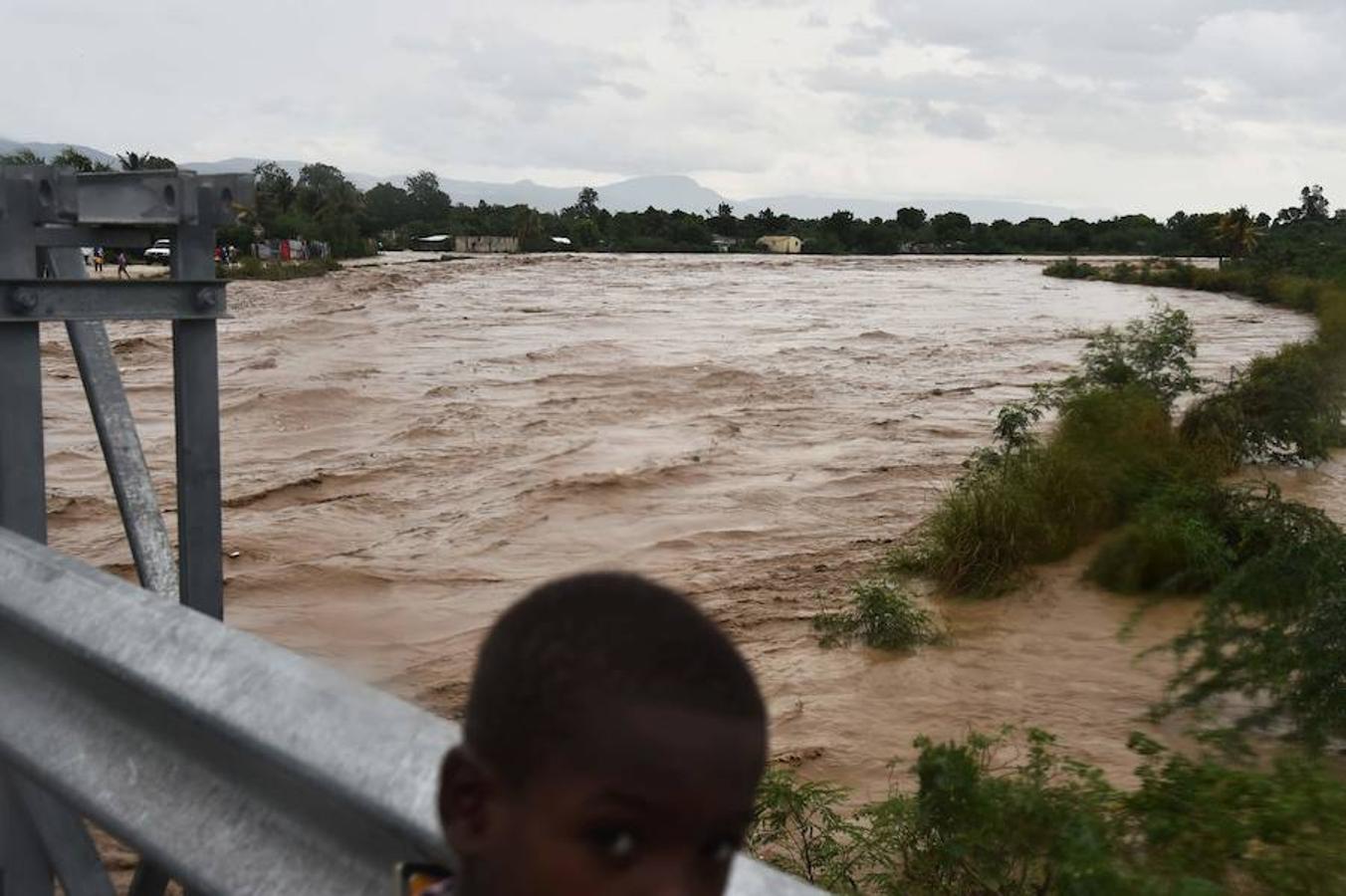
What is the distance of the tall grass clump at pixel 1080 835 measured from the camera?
13.8 ft

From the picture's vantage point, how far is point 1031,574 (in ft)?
39.6

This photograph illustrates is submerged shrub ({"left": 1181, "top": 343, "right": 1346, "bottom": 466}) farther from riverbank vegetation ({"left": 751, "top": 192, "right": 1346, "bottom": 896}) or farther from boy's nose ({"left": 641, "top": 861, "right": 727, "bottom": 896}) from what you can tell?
boy's nose ({"left": 641, "top": 861, "right": 727, "bottom": 896})

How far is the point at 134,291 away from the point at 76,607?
1.08 meters

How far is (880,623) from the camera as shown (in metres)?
10.6

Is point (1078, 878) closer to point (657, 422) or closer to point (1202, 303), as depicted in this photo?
point (657, 422)

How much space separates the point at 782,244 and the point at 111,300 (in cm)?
11421

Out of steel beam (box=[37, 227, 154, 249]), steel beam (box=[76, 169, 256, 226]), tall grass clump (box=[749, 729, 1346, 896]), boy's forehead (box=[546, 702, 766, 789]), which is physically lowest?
tall grass clump (box=[749, 729, 1346, 896])

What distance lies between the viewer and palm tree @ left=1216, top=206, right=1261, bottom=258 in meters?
79.2

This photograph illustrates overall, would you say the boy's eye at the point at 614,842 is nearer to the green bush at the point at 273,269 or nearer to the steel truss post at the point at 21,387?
the steel truss post at the point at 21,387

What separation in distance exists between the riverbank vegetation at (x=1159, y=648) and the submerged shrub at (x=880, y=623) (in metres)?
1.10

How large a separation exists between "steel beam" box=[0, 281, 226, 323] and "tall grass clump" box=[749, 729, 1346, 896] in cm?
266

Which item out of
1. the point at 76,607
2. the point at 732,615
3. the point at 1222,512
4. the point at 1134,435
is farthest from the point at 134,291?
the point at 1134,435

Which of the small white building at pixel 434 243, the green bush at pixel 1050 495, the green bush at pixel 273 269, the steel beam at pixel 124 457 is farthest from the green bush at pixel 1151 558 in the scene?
the small white building at pixel 434 243

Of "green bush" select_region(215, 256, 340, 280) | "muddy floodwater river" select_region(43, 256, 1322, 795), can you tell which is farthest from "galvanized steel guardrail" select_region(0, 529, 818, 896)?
"green bush" select_region(215, 256, 340, 280)
